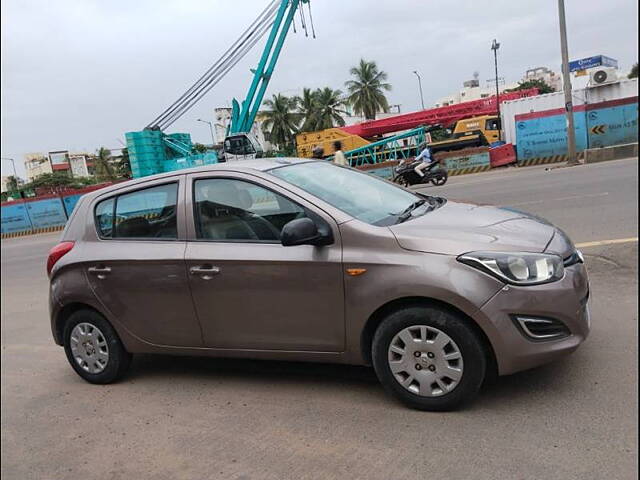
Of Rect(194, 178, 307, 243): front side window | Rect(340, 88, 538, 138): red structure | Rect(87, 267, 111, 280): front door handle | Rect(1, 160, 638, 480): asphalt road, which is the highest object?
Rect(340, 88, 538, 138): red structure

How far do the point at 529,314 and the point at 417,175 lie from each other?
544 inches

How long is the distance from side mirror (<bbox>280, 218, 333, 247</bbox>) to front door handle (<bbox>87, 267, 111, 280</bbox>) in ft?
5.23

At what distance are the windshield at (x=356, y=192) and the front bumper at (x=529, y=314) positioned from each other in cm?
86

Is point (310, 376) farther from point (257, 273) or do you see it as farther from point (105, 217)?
point (105, 217)

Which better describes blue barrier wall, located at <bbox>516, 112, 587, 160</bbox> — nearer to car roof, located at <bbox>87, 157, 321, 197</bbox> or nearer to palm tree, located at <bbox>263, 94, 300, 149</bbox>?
palm tree, located at <bbox>263, 94, 300, 149</bbox>

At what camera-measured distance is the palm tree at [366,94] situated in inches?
1134

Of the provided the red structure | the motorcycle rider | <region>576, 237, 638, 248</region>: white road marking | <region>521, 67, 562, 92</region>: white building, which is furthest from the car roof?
the red structure

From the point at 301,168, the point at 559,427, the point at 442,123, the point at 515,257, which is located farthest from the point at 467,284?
the point at 442,123

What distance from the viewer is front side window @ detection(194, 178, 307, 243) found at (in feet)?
11.3

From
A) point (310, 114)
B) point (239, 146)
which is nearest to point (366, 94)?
point (310, 114)

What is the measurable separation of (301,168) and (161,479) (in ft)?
7.28

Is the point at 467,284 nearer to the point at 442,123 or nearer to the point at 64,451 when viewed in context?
the point at 64,451

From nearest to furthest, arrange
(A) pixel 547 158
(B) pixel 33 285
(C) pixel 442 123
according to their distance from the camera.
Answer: (B) pixel 33 285
(A) pixel 547 158
(C) pixel 442 123

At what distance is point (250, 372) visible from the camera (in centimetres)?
406
